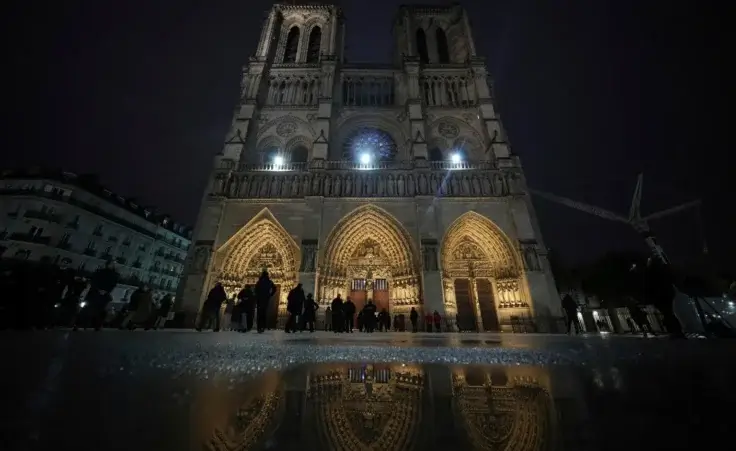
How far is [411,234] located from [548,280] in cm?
596

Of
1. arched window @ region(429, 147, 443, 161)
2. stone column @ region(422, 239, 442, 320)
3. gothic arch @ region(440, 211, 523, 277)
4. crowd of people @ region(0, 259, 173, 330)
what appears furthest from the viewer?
arched window @ region(429, 147, 443, 161)

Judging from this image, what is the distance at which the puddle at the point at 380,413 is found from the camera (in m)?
0.60

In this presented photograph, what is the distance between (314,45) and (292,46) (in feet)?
4.98

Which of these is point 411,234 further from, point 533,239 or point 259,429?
point 259,429

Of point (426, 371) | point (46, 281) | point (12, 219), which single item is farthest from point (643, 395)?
point (12, 219)

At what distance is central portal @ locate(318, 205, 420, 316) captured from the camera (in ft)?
41.8

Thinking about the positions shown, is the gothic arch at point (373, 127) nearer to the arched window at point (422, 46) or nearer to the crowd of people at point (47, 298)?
the arched window at point (422, 46)

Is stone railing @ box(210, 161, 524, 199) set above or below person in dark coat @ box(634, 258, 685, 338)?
above

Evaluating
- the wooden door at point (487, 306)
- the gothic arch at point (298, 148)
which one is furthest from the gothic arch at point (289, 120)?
the wooden door at point (487, 306)

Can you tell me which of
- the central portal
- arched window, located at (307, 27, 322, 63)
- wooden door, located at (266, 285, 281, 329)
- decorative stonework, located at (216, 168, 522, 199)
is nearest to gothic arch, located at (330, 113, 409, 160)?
decorative stonework, located at (216, 168, 522, 199)

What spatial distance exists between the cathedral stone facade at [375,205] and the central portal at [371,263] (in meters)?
0.05

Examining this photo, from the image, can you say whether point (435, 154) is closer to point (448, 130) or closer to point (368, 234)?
point (448, 130)

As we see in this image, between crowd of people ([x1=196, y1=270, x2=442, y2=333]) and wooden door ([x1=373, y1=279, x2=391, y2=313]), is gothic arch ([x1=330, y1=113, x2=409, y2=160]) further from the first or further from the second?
crowd of people ([x1=196, y1=270, x2=442, y2=333])

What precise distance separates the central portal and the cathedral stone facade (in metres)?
0.05
